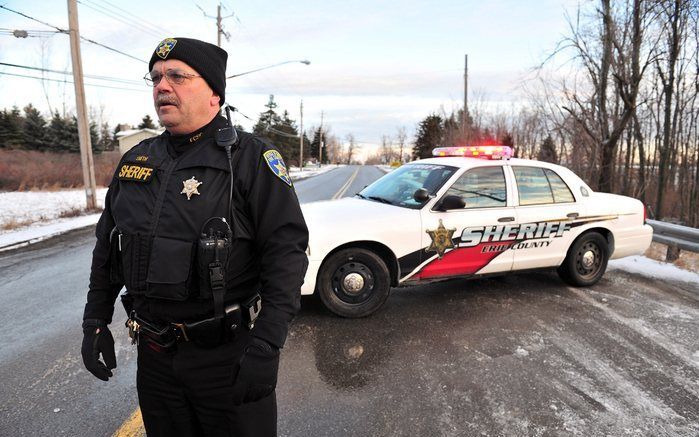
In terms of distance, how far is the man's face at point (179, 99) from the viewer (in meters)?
1.59

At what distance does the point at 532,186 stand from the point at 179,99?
424 centimetres

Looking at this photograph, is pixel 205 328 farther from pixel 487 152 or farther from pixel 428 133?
pixel 428 133

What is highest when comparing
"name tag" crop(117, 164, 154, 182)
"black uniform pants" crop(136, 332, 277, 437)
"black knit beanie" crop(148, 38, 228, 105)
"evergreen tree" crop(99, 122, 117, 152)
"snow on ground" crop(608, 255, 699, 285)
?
"evergreen tree" crop(99, 122, 117, 152)

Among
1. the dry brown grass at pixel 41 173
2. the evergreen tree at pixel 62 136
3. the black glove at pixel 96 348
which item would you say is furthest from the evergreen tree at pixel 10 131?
the black glove at pixel 96 348

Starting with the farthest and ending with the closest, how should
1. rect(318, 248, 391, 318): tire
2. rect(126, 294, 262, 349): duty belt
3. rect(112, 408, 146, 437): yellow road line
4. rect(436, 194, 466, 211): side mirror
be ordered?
1. rect(436, 194, 466, 211): side mirror
2. rect(318, 248, 391, 318): tire
3. rect(112, 408, 146, 437): yellow road line
4. rect(126, 294, 262, 349): duty belt

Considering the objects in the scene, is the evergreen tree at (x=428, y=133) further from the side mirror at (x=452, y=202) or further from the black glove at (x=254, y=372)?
the black glove at (x=254, y=372)

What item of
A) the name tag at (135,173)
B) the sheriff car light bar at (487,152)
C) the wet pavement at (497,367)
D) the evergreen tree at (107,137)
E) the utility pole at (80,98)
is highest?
the evergreen tree at (107,137)

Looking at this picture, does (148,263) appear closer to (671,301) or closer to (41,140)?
(671,301)

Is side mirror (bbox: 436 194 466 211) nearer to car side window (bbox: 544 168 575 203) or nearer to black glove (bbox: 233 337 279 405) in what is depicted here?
car side window (bbox: 544 168 575 203)

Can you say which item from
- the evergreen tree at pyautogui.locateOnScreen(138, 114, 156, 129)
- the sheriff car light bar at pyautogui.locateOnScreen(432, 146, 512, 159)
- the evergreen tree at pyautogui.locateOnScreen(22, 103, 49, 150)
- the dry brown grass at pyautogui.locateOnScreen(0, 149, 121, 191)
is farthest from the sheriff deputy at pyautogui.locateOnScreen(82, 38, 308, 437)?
the evergreen tree at pyautogui.locateOnScreen(138, 114, 156, 129)

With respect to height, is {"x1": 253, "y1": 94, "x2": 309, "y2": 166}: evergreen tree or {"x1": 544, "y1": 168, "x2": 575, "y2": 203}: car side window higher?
{"x1": 253, "y1": 94, "x2": 309, "y2": 166}: evergreen tree

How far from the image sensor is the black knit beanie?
5.24ft

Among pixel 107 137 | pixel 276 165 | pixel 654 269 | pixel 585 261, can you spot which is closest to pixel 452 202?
pixel 585 261

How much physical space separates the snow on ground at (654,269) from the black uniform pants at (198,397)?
626cm
